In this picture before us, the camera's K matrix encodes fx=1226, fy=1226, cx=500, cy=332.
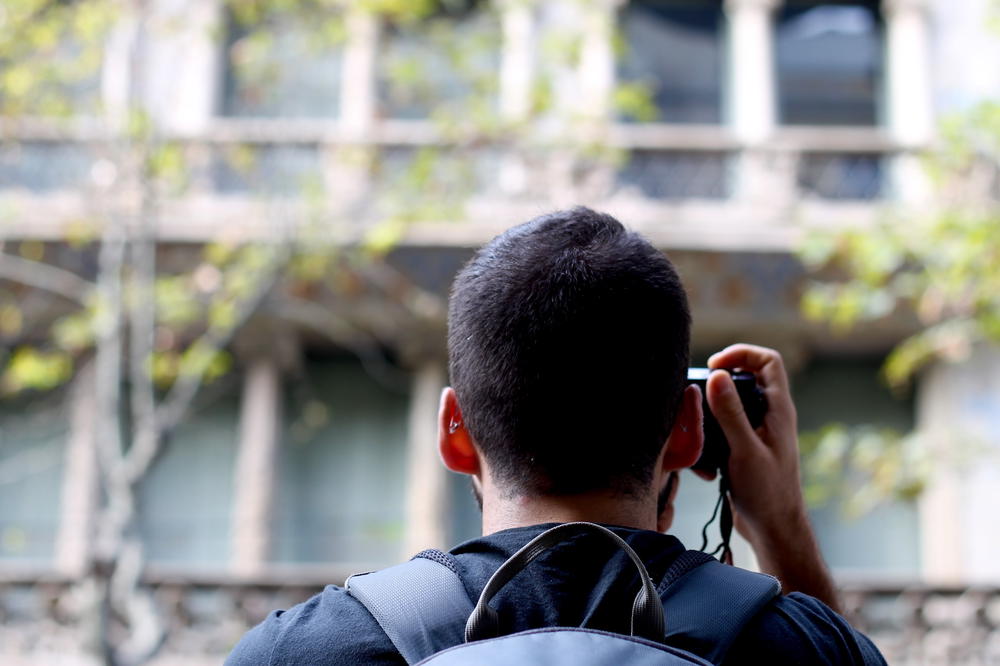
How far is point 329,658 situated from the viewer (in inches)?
54.4

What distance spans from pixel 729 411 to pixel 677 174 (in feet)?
31.2

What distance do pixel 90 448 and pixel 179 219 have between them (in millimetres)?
2117

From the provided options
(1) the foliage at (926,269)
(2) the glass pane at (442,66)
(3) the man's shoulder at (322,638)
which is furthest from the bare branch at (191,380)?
(3) the man's shoulder at (322,638)

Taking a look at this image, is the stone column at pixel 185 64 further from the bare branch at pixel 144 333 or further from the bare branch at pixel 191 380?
the bare branch at pixel 191 380

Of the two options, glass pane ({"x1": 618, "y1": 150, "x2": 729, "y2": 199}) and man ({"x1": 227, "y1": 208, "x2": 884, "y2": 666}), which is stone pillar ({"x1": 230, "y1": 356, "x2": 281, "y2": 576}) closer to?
glass pane ({"x1": 618, "y1": 150, "x2": 729, "y2": 199})

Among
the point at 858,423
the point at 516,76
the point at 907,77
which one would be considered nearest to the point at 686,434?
the point at 516,76

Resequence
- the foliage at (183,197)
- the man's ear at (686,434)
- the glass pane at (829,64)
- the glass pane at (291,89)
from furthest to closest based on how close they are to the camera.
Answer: the glass pane at (829,64) < the glass pane at (291,89) < the foliage at (183,197) < the man's ear at (686,434)

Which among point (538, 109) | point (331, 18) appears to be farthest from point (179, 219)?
point (538, 109)

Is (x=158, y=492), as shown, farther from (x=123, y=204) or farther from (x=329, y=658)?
A: (x=329, y=658)

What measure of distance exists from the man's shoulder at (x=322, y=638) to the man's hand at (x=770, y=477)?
61 cm

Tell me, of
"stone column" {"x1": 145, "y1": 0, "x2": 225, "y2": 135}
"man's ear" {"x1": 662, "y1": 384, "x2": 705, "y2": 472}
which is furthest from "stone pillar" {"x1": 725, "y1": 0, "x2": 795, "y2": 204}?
"man's ear" {"x1": 662, "y1": 384, "x2": 705, "y2": 472}

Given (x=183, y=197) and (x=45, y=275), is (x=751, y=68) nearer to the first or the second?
(x=183, y=197)

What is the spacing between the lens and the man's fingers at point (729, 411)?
1.72 meters

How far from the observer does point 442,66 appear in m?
10.6
